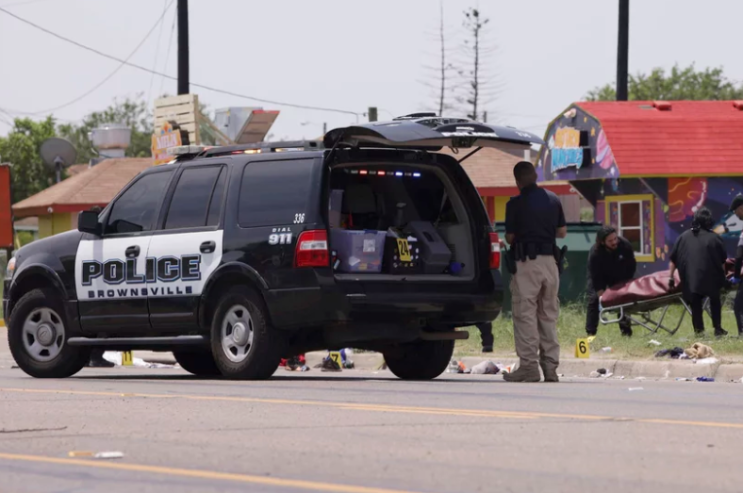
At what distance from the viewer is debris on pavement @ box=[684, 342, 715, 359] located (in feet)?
49.3

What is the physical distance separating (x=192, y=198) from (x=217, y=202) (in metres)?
0.37

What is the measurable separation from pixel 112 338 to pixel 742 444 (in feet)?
23.1

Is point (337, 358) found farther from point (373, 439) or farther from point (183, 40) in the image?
point (183, 40)

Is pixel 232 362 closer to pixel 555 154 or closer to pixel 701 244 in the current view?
Result: pixel 701 244

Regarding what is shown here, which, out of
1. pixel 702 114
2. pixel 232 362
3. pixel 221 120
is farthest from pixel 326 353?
pixel 221 120

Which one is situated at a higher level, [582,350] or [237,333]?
[237,333]

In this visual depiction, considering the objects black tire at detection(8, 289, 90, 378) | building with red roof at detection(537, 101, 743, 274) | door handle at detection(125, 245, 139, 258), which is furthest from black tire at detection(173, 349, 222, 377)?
building with red roof at detection(537, 101, 743, 274)

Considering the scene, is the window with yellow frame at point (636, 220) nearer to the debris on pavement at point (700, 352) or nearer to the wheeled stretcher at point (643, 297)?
the wheeled stretcher at point (643, 297)

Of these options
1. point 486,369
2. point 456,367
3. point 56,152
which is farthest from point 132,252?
point 56,152

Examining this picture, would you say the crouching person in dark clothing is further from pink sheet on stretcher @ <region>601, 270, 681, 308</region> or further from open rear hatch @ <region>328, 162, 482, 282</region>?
open rear hatch @ <region>328, 162, 482, 282</region>

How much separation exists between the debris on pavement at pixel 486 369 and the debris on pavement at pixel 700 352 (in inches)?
80.6

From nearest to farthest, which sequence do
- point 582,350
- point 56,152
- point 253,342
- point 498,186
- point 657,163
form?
1. point 253,342
2. point 582,350
3. point 657,163
4. point 498,186
5. point 56,152

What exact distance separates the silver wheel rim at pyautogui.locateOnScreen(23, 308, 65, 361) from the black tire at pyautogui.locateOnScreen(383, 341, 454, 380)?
295 cm

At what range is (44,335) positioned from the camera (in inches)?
529
